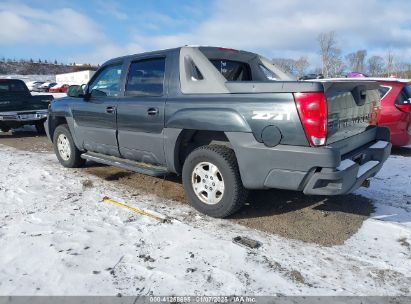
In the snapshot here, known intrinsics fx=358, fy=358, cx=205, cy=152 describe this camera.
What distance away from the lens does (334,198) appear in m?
4.53

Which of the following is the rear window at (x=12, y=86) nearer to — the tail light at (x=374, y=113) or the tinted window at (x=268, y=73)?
the tinted window at (x=268, y=73)

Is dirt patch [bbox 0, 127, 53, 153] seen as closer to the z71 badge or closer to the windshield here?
the windshield

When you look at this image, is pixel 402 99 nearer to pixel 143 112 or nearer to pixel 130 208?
pixel 143 112

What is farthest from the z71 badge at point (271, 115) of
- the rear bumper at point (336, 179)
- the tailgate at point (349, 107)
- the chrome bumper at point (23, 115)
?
the chrome bumper at point (23, 115)

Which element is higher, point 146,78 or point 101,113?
point 146,78

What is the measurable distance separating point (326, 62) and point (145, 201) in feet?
232

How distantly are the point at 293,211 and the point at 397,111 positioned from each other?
397cm

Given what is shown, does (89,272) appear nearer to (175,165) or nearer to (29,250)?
(29,250)

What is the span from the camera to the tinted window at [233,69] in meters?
4.32

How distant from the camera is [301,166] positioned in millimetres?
3184

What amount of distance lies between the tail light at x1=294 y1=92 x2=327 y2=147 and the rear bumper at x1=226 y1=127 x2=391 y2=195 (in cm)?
11

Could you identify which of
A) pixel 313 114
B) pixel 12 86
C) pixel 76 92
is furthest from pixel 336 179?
pixel 12 86

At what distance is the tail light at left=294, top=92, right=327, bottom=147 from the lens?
3045mm

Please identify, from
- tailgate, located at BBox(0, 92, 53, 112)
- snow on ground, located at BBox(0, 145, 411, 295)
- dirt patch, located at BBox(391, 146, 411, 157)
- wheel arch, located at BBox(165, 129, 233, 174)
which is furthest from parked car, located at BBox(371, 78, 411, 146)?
tailgate, located at BBox(0, 92, 53, 112)
